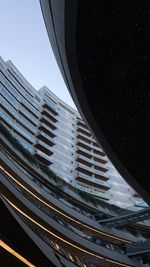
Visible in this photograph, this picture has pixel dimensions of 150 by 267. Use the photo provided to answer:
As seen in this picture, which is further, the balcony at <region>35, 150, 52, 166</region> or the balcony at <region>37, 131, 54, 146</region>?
the balcony at <region>37, 131, 54, 146</region>

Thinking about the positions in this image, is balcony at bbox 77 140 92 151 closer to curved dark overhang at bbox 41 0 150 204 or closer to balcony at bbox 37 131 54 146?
balcony at bbox 37 131 54 146

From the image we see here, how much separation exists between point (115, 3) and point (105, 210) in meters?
26.6

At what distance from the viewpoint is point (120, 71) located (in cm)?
570

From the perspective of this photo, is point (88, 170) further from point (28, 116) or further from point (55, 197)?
point (55, 197)

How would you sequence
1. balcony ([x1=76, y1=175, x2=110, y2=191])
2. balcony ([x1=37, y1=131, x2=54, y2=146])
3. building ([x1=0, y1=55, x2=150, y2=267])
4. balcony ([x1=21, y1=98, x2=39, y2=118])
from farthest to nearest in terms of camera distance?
balcony ([x1=21, y1=98, x2=39, y2=118]) < balcony ([x1=37, y1=131, x2=54, y2=146]) < balcony ([x1=76, y1=175, x2=110, y2=191]) < building ([x1=0, y1=55, x2=150, y2=267])

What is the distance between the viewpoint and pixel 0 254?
7.17 m

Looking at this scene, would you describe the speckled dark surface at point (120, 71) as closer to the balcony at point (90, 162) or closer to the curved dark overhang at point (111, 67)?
the curved dark overhang at point (111, 67)

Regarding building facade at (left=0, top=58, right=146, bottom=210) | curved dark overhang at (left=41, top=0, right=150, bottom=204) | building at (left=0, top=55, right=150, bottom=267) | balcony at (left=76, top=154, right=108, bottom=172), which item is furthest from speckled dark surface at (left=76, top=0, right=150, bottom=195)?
balcony at (left=76, top=154, right=108, bottom=172)

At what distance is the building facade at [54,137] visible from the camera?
3975cm

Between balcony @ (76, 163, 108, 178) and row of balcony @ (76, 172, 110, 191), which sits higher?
balcony @ (76, 163, 108, 178)

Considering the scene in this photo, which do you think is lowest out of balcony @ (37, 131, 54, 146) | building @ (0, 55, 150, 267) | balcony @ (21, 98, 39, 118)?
building @ (0, 55, 150, 267)

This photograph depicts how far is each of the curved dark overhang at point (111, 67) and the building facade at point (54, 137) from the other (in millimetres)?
27135

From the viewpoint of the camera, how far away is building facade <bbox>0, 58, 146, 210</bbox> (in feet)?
130

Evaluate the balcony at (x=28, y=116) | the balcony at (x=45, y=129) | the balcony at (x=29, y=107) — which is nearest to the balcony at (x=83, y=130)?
the balcony at (x=45, y=129)
